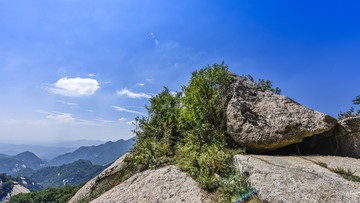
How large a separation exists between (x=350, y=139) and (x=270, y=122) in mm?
4366

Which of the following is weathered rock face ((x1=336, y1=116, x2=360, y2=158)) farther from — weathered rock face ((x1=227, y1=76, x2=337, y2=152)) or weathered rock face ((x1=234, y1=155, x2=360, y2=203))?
weathered rock face ((x1=234, y1=155, x2=360, y2=203))

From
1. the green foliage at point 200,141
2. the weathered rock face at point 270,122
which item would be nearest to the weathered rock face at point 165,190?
the green foliage at point 200,141

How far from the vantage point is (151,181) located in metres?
7.32

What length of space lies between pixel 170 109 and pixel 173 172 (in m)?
8.08

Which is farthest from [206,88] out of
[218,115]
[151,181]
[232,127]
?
[151,181]

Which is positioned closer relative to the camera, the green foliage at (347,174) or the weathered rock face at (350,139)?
the green foliage at (347,174)

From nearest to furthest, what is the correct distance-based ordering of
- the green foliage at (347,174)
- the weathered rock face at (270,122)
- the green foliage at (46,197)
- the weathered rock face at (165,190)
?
the weathered rock face at (165,190)
the green foliage at (347,174)
the weathered rock face at (270,122)
the green foliage at (46,197)

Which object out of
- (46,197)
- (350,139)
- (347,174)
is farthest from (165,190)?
(46,197)

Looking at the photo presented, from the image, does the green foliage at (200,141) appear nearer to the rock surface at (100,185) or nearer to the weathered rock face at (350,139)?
the rock surface at (100,185)

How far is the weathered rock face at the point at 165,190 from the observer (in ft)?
19.2

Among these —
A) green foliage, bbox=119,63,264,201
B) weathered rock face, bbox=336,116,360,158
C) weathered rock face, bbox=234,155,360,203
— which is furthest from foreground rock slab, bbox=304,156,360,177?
green foliage, bbox=119,63,264,201

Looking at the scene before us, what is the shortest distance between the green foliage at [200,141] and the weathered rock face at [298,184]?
0.57m

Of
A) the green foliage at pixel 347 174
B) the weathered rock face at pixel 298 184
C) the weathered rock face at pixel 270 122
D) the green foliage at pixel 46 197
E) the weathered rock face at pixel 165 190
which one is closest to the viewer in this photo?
the weathered rock face at pixel 298 184

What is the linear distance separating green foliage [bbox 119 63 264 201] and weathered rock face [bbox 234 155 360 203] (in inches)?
22.3
